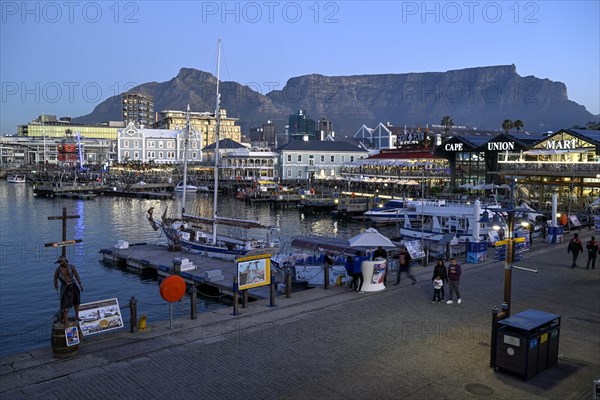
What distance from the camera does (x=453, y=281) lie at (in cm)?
1783

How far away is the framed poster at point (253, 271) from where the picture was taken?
55.6ft

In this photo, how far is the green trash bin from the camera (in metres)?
11.2

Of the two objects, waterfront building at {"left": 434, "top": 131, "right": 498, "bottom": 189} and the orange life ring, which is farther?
waterfront building at {"left": 434, "top": 131, "right": 498, "bottom": 189}

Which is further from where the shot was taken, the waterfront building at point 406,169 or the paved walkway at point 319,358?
the waterfront building at point 406,169

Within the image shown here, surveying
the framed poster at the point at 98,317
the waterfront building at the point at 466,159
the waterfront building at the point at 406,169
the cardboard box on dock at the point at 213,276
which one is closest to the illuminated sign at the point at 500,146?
the waterfront building at the point at 466,159

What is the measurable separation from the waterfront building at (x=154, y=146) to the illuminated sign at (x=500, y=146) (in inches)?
3605

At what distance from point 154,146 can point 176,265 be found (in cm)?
12628

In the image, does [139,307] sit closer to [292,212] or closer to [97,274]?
[97,274]

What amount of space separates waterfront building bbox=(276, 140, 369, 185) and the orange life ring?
95.8 m

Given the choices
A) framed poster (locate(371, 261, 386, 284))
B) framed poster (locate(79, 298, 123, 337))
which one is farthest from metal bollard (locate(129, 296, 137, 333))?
framed poster (locate(371, 261, 386, 284))

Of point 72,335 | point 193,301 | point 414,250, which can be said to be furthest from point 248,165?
point 72,335

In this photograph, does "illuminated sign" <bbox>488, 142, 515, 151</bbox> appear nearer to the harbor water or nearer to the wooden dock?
the harbor water

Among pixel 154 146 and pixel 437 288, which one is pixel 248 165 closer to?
pixel 154 146

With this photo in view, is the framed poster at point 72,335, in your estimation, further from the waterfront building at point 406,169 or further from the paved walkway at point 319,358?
the waterfront building at point 406,169
